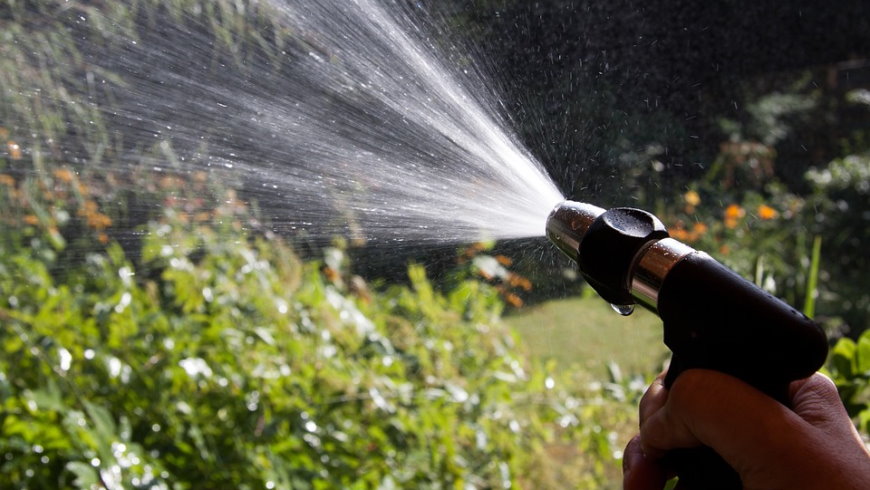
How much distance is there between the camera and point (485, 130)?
1.39m

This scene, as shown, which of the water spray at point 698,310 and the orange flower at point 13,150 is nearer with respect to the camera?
the water spray at point 698,310

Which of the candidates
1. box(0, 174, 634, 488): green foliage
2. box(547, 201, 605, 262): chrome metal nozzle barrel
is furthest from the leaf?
box(547, 201, 605, 262): chrome metal nozzle barrel

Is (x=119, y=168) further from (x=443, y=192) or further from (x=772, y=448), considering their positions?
(x=772, y=448)

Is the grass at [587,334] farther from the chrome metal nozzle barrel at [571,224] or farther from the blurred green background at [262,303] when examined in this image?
the chrome metal nozzle barrel at [571,224]

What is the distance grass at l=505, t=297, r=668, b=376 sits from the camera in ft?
11.7

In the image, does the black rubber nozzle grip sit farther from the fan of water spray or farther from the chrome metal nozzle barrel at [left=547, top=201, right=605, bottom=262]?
the fan of water spray

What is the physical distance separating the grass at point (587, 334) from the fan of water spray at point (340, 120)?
1.93m

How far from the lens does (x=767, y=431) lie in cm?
65

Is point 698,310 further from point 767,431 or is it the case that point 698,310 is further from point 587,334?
point 587,334

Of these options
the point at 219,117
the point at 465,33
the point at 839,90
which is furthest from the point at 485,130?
the point at 839,90

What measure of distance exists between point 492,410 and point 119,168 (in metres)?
1.01

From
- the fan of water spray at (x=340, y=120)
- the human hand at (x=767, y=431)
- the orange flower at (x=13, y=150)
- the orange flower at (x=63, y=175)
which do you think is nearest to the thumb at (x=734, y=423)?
the human hand at (x=767, y=431)

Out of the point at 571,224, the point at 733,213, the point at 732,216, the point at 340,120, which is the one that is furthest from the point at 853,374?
the point at 732,216

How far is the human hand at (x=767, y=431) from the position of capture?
637 mm
